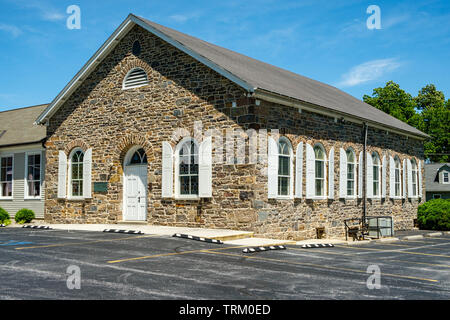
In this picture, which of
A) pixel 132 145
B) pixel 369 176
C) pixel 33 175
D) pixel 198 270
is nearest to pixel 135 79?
pixel 132 145

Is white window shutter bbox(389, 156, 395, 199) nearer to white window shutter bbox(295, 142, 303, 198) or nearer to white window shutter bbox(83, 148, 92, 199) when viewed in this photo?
white window shutter bbox(295, 142, 303, 198)

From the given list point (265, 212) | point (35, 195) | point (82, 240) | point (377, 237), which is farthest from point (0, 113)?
point (377, 237)

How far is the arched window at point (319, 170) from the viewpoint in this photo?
705 inches

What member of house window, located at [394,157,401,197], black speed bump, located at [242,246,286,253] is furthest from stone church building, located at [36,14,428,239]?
house window, located at [394,157,401,197]

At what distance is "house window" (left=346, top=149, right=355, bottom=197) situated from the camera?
19.9 m

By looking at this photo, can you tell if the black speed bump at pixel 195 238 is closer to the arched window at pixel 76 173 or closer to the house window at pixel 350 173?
the arched window at pixel 76 173

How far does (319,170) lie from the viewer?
1809 cm

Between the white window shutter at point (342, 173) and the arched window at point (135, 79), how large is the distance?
8174 millimetres

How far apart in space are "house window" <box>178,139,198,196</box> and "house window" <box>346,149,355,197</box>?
7.26m

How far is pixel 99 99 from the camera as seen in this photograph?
1877 cm

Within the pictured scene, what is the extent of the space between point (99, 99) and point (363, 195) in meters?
11.8
